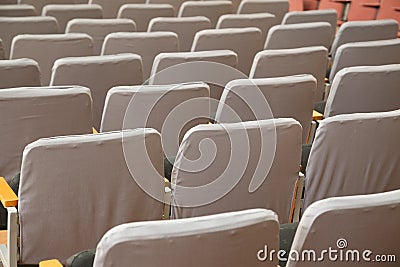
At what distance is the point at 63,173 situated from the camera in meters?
2.45

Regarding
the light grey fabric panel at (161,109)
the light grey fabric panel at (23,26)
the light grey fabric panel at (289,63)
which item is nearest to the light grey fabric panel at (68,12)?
the light grey fabric panel at (23,26)

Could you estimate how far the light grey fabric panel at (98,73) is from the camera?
3.62 m

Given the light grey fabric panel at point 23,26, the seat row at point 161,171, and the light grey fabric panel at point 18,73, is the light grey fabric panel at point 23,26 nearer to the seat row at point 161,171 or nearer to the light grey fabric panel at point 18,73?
the light grey fabric panel at point 18,73

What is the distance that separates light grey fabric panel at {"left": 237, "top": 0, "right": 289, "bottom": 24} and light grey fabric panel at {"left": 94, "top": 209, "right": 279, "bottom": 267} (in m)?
4.24

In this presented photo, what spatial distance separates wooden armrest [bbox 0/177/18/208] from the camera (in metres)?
2.57

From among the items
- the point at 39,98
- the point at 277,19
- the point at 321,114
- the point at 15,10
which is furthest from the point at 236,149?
the point at 277,19

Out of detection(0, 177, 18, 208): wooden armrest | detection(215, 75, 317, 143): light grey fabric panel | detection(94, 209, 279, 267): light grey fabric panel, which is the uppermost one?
detection(94, 209, 279, 267): light grey fabric panel

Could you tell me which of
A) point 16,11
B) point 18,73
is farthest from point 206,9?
point 18,73

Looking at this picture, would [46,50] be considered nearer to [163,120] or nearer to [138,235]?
[163,120]

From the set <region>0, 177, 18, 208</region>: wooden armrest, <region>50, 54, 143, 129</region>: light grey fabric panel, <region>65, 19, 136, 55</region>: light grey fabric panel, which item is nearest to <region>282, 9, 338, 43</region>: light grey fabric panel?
<region>65, 19, 136, 55</region>: light grey fabric panel

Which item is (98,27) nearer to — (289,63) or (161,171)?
(289,63)

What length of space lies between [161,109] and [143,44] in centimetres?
120

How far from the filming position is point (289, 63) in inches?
160

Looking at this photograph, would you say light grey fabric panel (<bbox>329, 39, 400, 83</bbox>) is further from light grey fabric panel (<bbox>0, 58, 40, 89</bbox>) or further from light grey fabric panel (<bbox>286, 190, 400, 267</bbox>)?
light grey fabric panel (<bbox>286, 190, 400, 267</bbox>)
